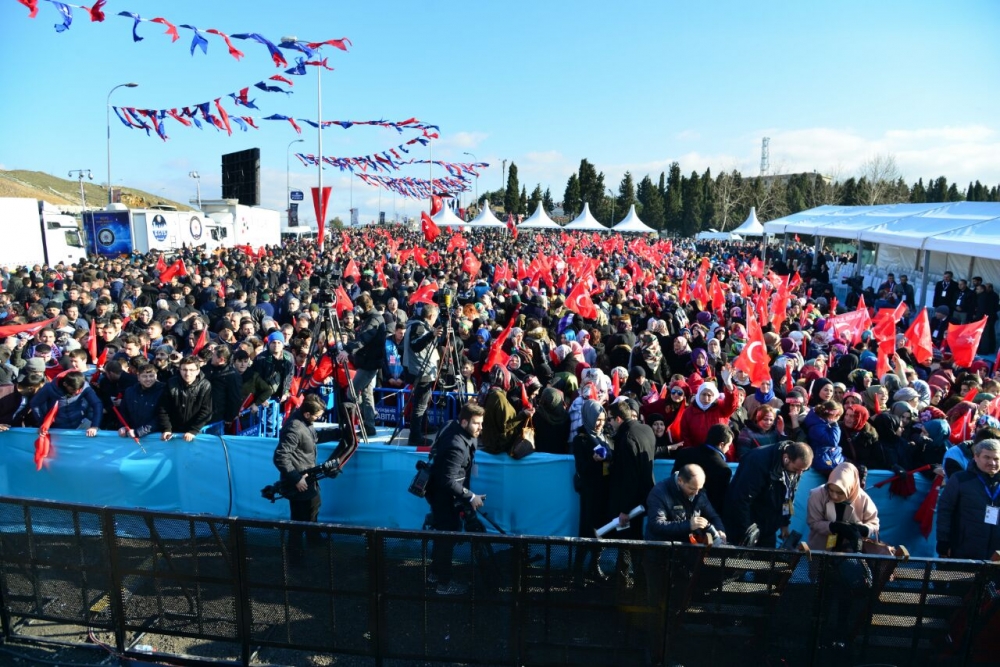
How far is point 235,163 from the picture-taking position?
40.8m

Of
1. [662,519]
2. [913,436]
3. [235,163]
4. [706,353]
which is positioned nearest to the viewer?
[662,519]

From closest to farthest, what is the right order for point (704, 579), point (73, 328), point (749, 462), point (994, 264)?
1. point (704, 579)
2. point (749, 462)
3. point (73, 328)
4. point (994, 264)

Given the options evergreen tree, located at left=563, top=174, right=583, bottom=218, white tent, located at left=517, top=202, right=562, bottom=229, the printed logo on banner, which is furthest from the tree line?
the printed logo on banner

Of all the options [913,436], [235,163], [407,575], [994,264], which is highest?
[235,163]

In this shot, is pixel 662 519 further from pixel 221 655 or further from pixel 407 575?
pixel 221 655

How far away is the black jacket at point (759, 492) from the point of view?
4.47 metres

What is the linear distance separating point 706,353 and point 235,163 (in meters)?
39.0

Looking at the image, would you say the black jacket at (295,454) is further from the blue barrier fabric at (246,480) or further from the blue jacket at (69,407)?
the blue jacket at (69,407)

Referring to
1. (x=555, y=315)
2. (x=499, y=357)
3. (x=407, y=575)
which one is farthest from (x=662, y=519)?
(x=555, y=315)

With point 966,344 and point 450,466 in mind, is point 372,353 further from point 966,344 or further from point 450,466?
point 966,344

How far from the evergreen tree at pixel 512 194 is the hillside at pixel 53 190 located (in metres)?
36.4

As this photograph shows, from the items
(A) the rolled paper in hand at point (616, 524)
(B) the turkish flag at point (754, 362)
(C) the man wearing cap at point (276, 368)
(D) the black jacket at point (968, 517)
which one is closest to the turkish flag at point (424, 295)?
(C) the man wearing cap at point (276, 368)

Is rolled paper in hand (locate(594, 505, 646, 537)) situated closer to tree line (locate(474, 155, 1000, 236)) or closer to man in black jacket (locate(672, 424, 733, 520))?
man in black jacket (locate(672, 424, 733, 520))

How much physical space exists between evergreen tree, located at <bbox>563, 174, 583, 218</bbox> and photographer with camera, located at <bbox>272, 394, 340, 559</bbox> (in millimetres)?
72311
